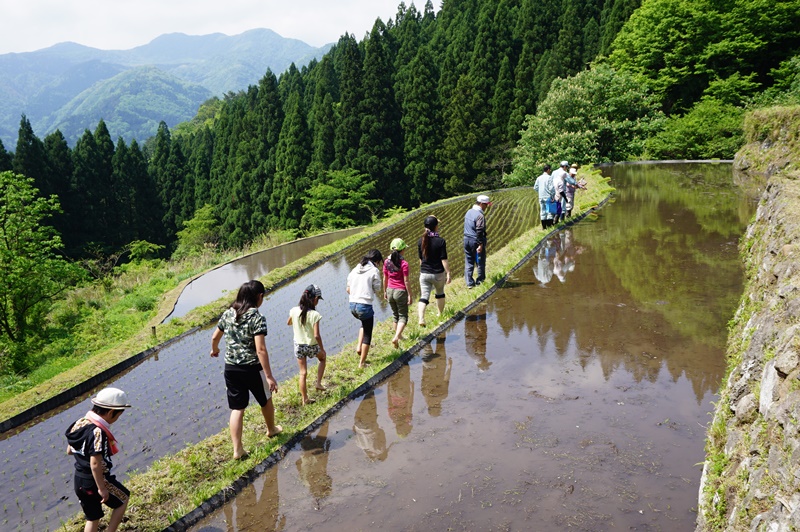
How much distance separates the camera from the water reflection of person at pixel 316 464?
5.07 meters

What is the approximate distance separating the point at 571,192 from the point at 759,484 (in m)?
12.4

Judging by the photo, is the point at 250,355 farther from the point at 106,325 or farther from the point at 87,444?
the point at 106,325

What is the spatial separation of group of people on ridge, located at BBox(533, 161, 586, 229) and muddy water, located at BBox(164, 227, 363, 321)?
8027mm

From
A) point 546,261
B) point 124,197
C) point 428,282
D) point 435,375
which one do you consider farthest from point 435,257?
point 124,197

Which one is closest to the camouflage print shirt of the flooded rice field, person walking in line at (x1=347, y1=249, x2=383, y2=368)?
person walking in line at (x1=347, y1=249, x2=383, y2=368)

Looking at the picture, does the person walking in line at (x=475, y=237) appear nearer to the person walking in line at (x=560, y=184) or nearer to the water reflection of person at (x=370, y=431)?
the water reflection of person at (x=370, y=431)

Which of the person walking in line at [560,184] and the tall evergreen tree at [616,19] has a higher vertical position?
the tall evergreen tree at [616,19]

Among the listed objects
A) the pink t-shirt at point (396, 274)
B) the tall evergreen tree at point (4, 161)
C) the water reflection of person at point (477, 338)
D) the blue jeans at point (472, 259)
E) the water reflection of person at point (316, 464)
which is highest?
the tall evergreen tree at point (4, 161)

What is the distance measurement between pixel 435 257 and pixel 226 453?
4.02 metres

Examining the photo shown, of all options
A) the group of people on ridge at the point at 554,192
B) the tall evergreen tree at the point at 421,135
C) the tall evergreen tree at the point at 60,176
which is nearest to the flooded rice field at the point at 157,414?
the group of people on ridge at the point at 554,192

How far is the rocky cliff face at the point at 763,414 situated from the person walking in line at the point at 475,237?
407 centimetres

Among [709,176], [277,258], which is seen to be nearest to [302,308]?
[277,258]

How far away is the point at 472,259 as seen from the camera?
10.4 m

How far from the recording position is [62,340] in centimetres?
1859
